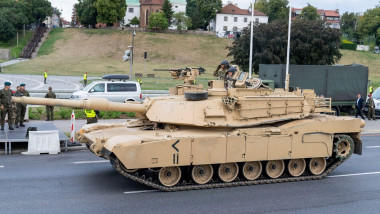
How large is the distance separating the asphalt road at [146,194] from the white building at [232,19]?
302 ft

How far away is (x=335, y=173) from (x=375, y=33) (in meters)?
100

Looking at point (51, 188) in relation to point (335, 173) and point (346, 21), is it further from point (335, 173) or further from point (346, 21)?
point (346, 21)

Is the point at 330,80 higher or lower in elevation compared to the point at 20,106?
higher

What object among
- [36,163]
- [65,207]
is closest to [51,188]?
[65,207]

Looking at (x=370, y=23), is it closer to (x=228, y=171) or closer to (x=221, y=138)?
(x=228, y=171)

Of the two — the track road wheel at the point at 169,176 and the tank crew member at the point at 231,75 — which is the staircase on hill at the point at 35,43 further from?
the track road wheel at the point at 169,176

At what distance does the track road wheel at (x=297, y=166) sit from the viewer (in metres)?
13.7

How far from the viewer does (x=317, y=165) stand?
46.1ft

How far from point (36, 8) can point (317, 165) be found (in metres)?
82.6

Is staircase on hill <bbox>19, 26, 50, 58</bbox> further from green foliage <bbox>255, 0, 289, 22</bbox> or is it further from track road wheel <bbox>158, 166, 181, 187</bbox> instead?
track road wheel <bbox>158, 166, 181, 187</bbox>

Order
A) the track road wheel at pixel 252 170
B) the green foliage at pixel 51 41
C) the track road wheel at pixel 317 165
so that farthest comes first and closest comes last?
the green foliage at pixel 51 41, the track road wheel at pixel 317 165, the track road wheel at pixel 252 170

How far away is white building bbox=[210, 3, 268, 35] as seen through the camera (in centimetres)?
10444

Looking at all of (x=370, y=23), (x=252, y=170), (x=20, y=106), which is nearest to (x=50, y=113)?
(x=20, y=106)

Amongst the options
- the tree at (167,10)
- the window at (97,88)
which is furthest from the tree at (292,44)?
the tree at (167,10)
